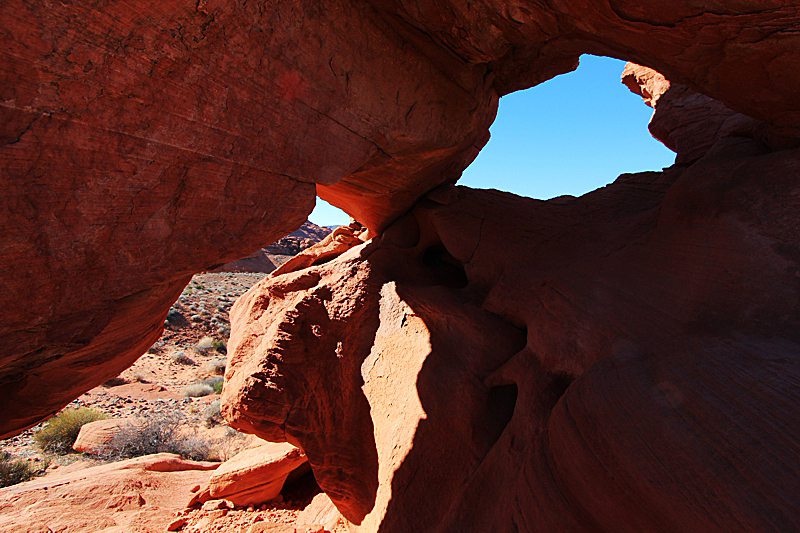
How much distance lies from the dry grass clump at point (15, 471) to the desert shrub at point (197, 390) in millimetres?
4107

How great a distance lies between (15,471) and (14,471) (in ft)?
0.04

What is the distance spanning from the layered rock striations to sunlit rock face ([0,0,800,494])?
110 mm

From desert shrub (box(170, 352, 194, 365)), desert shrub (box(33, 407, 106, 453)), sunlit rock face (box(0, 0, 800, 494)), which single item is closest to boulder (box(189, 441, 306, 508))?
sunlit rock face (box(0, 0, 800, 494))

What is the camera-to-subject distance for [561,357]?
10.6ft

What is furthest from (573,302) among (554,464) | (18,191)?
(18,191)

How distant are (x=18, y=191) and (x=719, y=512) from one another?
349 cm

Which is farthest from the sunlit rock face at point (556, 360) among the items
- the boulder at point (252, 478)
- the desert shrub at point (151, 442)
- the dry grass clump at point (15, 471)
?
the dry grass clump at point (15, 471)

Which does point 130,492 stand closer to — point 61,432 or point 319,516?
point 319,516

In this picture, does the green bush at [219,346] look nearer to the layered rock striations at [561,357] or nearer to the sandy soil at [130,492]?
the sandy soil at [130,492]

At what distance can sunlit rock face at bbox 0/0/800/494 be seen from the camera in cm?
209

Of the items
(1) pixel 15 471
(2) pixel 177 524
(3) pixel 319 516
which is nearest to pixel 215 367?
(1) pixel 15 471

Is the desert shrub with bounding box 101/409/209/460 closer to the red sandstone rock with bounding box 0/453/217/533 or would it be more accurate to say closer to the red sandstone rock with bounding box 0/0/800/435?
the red sandstone rock with bounding box 0/453/217/533

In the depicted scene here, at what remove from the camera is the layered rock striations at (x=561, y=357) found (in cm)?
183

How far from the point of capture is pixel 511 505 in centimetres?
276
